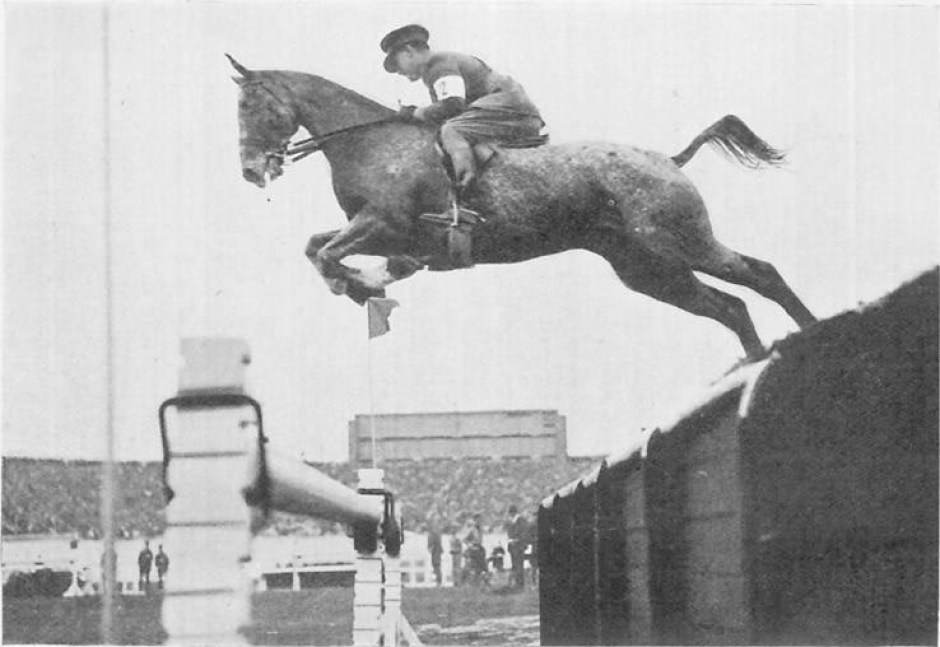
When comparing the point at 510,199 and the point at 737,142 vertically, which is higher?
the point at 737,142

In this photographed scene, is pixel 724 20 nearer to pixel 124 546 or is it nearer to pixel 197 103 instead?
pixel 197 103

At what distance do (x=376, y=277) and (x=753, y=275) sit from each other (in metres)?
1.46

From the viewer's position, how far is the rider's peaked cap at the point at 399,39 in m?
5.04

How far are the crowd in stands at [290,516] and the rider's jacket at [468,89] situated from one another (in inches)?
54.0

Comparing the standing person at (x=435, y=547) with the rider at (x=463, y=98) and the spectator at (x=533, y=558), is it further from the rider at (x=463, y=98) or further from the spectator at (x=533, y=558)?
the rider at (x=463, y=98)

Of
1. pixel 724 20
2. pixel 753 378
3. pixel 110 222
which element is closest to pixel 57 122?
pixel 110 222

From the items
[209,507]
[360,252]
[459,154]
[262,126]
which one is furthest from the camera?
[262,126]

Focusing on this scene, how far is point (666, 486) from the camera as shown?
4184mm

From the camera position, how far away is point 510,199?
4.90m

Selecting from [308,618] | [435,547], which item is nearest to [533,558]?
[435,547]

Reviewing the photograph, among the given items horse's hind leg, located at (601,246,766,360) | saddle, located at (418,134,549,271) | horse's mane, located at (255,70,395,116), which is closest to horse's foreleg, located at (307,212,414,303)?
saddle, located at (418,134,549,271)

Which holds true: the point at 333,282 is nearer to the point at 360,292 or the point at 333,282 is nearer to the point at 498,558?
the point at 360,292

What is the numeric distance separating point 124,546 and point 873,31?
358 cm

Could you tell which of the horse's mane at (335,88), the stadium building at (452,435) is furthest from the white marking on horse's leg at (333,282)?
the horse's mane at (335,88)
